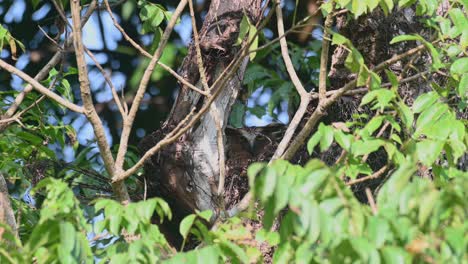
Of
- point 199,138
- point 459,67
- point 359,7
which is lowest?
point 199,138

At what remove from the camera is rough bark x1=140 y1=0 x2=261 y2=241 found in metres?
4.39

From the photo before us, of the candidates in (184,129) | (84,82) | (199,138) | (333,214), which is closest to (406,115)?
(184,129)

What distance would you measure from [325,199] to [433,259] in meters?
0.35

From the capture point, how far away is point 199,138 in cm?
443

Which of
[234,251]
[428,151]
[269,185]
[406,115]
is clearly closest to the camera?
[269,185]

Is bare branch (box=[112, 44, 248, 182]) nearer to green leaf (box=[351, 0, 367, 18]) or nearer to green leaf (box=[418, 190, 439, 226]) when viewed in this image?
green leaf (box=[351, 0, 367, 18])

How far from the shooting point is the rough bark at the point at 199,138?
4.39 metres

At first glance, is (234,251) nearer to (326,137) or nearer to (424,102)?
(326,137)

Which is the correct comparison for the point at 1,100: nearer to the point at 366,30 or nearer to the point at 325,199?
the point at 366,30

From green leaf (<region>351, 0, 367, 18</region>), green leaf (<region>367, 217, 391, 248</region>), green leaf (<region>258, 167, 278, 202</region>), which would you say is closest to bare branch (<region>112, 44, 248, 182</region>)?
green leaf (<region>351, 0, 367, 18</region>)

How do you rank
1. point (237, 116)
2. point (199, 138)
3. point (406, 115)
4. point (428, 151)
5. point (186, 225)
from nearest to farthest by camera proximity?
1. point (186, 225)
2. point (428, 151)
3. point (406, 115)
4. point (199, 138)
5. point (237, 116)

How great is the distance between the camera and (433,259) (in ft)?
7.54

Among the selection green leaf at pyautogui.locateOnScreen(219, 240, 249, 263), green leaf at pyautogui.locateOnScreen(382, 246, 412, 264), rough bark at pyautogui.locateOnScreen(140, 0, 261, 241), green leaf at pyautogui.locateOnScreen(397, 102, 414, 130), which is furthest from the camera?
rough bark at pyautogui.locateOnScreen(140, 0, 261, 241)

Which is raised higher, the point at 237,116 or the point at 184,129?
the point at 184,129
